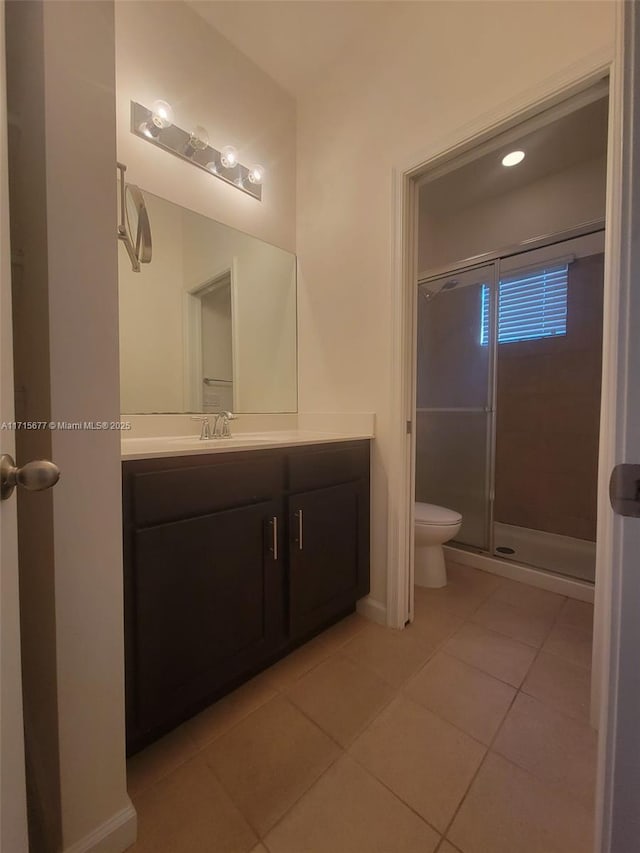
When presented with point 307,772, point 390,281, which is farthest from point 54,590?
point 390,281

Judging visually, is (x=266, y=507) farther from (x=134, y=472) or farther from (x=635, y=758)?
(x=635, y=758)

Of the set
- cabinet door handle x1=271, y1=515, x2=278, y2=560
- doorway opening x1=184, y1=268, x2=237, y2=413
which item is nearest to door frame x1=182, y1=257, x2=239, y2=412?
doorway opening x1=184, y1=268, x2=237, y2=413

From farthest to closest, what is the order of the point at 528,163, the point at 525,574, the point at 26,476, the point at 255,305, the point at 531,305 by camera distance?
the point at 531,305 < the point at 528,163 < the point at 525,574 < the point at 255,305 < the point at 26,476

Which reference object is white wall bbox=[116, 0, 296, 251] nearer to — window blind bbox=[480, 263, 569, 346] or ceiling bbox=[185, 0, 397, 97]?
ceiling bbox=[185, 0, 397, 97]

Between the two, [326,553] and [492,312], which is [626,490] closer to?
[326,553]

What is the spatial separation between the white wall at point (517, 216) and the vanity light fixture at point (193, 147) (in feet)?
4.59

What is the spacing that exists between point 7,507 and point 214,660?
872mm

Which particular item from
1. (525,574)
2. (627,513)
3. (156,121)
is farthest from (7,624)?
(525,574)

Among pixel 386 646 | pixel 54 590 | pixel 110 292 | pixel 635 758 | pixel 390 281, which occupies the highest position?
pixel 390 281

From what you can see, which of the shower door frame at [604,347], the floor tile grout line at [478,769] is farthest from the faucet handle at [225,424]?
the floor tile grout line at [478,769]

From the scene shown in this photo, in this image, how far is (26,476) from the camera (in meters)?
0.50

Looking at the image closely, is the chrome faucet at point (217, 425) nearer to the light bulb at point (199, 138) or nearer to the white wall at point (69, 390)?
the white wall at point (69, 390)

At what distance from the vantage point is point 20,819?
1.81 ft

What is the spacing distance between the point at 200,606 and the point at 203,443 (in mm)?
534
